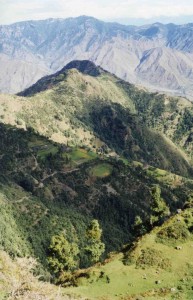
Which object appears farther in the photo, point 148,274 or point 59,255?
point 59,255

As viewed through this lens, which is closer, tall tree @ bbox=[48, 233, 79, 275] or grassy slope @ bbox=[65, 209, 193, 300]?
grassy slope @ bbox=[65, 209, 193, 300]

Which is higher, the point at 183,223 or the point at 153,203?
the point at 183,223

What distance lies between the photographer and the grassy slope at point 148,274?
265ft

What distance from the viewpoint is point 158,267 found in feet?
300

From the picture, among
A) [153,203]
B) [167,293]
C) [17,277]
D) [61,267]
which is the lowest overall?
[61,267]

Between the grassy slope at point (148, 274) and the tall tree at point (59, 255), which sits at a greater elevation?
the grassy slope at point (148, 274)

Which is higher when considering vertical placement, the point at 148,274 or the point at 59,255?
the point at 148,274

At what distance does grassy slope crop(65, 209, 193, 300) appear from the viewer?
80750 mm

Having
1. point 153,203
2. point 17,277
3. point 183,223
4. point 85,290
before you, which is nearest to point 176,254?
point 183,223

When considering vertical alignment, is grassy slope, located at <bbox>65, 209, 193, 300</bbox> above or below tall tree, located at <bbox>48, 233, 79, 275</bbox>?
above

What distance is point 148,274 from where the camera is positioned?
293ft

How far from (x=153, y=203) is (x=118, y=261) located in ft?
120

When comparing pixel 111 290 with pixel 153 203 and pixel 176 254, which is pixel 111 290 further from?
pixel 153 203

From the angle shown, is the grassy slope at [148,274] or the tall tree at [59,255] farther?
the tall tree at [59,255]
